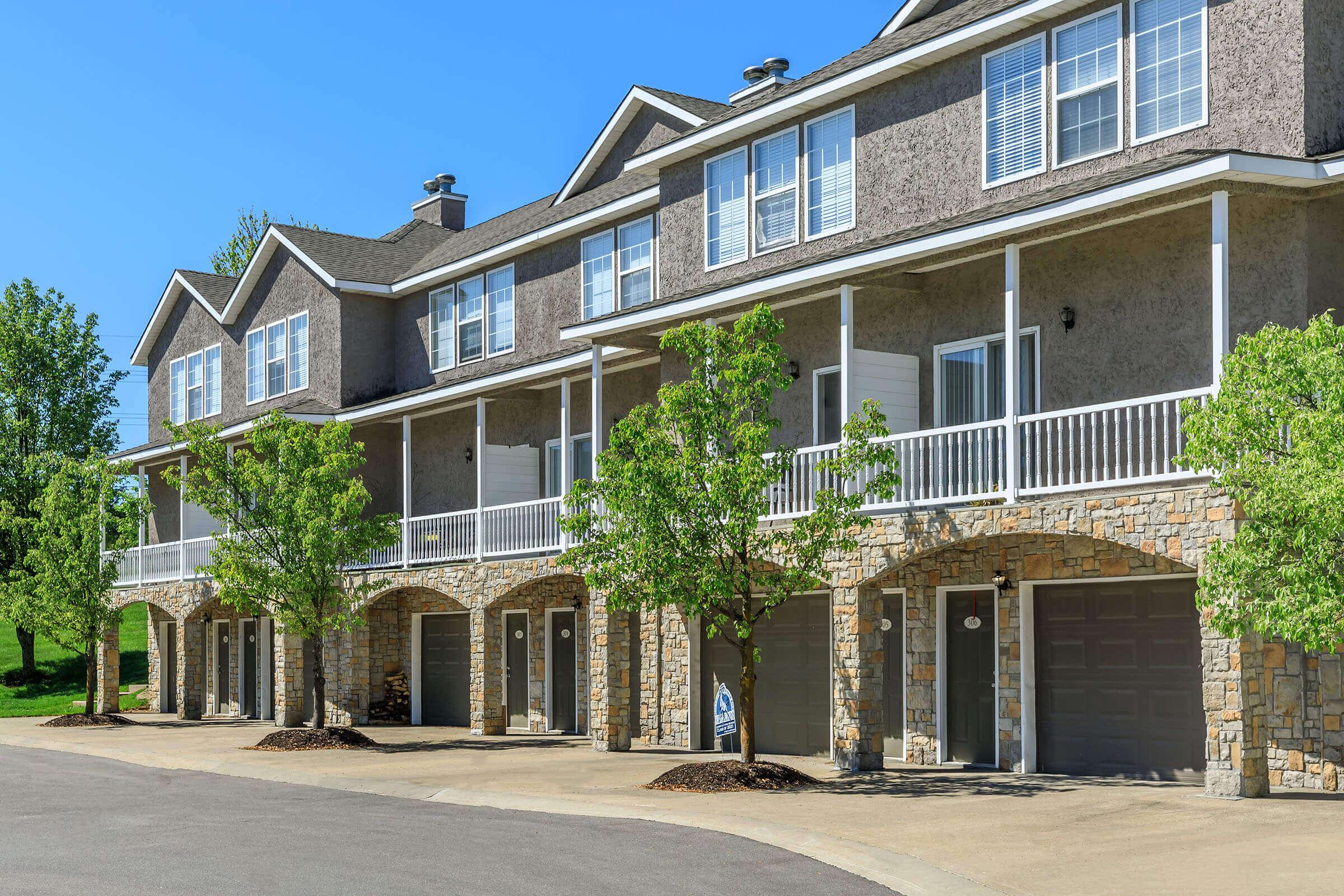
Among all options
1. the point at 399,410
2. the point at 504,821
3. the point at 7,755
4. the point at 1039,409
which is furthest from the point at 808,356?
the point at 7,755

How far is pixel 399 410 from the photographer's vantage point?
30.5m

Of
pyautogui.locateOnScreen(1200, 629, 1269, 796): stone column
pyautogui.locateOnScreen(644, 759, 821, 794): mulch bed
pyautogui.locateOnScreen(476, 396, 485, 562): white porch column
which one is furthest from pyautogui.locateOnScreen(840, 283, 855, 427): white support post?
pyautogui.locateOnScreen(476, 396, 485, 562): white porch column

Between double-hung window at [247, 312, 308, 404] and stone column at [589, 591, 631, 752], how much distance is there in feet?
47.2

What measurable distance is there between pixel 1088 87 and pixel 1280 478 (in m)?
7.44

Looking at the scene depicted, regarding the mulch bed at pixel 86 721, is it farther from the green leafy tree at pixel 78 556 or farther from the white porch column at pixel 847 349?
the white porch column at pixel 847 349

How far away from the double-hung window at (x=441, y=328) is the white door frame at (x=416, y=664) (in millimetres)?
5456

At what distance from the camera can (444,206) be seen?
39188 millimetres

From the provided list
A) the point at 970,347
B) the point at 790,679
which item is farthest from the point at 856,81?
the point at 790,679

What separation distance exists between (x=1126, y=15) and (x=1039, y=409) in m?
4.81

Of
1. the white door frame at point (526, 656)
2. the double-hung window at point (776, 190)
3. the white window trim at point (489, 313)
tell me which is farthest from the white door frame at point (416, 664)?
the double-hung window at point (776, 190)

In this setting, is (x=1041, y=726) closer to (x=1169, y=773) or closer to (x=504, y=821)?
(x=1169, y=773)

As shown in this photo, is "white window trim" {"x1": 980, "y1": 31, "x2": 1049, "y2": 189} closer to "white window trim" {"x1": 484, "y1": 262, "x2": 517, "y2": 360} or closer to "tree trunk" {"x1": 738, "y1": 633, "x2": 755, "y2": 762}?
"tree trunk" {"x1": 738, "y1": 633, "x2": 755, "y2": 762}

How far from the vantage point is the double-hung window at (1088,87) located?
17.7 metres

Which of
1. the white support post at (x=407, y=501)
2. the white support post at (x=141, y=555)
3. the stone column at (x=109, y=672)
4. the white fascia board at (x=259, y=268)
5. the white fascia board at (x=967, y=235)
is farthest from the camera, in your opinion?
the white support post at (x=141, y=555)
